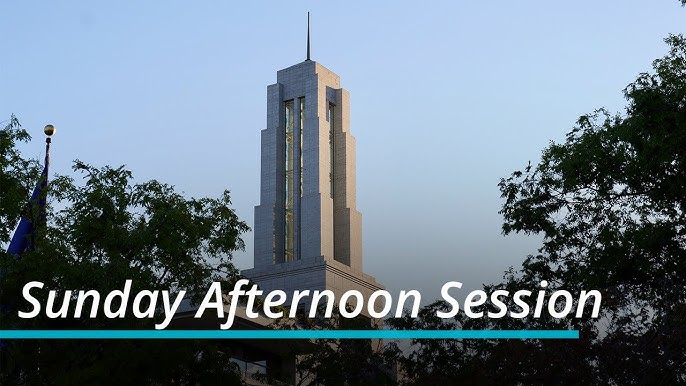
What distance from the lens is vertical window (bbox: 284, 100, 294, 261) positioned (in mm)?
77000

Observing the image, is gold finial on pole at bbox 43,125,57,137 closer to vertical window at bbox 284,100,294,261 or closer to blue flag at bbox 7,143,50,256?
blue flag at bbox 7,143,50,256

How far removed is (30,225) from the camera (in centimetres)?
3039

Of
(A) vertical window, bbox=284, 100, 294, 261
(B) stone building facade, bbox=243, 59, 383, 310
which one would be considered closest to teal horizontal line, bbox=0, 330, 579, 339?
(B) stone building facade, bbox=243, 59, 383, 310

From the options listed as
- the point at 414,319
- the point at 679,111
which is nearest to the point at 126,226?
the point at 414,319

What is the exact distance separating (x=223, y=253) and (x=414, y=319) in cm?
765

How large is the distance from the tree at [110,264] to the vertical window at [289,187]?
4584 cm

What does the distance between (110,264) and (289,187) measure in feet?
165

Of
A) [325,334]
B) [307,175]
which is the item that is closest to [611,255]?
[325,334]

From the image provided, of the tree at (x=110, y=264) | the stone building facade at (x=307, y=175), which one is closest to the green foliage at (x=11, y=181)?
the tree at (x=110, y=264)

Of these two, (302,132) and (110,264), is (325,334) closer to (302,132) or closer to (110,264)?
(110,264)

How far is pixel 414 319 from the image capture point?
116 feet

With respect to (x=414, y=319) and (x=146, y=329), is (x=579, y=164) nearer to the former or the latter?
(x=414, y=319)

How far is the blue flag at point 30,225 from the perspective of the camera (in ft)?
94.7

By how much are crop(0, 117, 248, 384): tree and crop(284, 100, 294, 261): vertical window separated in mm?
45845
